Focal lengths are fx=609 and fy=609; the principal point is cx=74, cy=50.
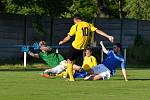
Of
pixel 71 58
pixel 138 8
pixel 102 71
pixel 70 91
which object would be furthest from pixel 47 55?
pixel 138 8

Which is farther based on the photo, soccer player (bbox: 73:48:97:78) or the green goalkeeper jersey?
the green goalkeeper jersey

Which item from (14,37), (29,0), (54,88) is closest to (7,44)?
(14,37)

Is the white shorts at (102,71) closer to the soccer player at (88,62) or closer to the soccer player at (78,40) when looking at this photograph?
the soccer player at (88,62)

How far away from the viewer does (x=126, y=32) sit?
131ft

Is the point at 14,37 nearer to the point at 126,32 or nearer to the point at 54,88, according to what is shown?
the point at 126,32

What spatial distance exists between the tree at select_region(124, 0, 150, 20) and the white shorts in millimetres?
26517

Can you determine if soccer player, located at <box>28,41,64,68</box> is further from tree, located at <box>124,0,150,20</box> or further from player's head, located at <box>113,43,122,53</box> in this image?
tree, located at <box>124,0,150,20</box>

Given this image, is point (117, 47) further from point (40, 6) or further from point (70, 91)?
point (40, 6)

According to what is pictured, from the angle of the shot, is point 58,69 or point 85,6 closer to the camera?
point 58,69

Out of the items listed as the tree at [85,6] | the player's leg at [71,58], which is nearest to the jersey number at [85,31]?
the player's leg at [71,58]

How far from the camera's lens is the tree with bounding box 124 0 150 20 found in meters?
46.0

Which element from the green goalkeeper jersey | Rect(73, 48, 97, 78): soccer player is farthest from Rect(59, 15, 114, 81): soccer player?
the green goalkeeper jersey

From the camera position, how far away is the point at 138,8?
154 feet

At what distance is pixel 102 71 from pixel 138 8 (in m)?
28.0
